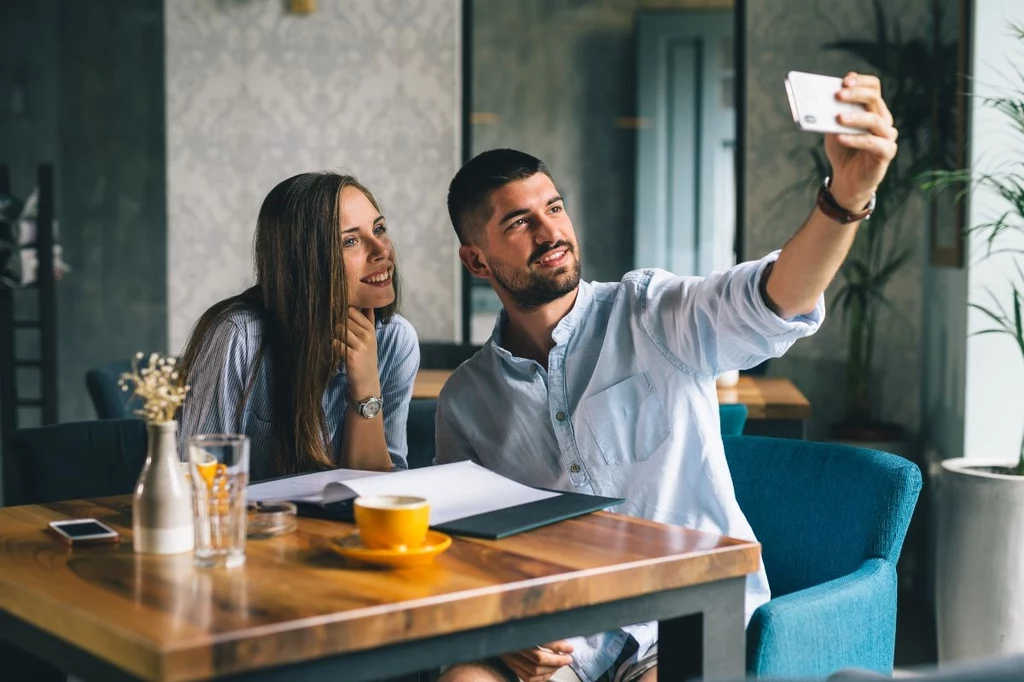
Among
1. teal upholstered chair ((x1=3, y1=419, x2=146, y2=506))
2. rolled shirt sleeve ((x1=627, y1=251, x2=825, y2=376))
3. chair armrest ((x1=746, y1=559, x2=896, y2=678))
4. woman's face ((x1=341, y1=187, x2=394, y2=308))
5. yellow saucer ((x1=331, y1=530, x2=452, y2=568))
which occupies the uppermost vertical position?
woman's face ((x1=341, y1=187, x2=394, y2=308))

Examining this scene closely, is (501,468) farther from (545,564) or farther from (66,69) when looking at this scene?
(66,69)

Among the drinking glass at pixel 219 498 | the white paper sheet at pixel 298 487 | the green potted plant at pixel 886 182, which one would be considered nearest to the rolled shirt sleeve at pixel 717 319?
the white paper sheet at pixel 298 487

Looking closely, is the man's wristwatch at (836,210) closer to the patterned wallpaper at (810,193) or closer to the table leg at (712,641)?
the table leg at (712,641)

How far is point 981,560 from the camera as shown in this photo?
282 cm

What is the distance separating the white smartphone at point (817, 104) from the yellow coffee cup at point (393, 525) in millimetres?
600

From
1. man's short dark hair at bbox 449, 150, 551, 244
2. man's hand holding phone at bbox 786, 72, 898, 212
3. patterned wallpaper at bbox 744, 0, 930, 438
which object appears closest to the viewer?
man's hand holding phone at bbox 786, 72, 898, 212

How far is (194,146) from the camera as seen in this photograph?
4.64 meters

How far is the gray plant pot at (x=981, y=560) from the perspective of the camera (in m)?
2.78

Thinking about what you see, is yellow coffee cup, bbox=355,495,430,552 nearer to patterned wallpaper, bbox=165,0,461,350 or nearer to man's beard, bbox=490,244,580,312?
man's beard, bbox=490,244,580,312

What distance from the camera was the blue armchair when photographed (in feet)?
4.74

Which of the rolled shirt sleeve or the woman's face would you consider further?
the woman's face

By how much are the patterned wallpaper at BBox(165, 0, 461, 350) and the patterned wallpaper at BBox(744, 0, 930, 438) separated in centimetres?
117

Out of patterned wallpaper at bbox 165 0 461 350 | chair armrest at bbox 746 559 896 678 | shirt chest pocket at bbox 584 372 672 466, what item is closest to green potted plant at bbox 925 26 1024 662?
chair armrest at bbox 746 559 896 678

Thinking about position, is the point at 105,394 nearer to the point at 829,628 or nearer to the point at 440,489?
the point at 440,489
